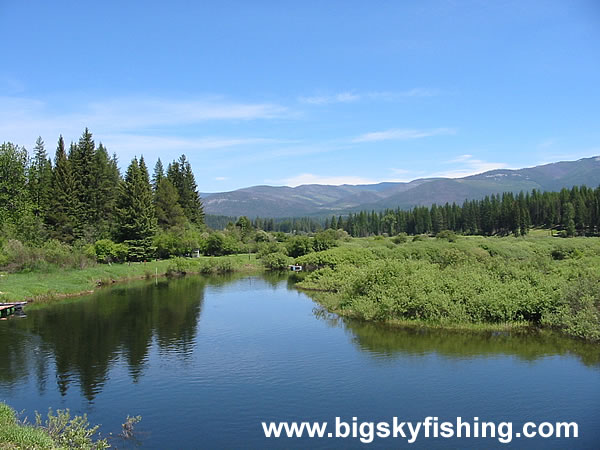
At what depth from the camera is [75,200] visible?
67812mm

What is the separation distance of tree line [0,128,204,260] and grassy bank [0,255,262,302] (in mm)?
3922

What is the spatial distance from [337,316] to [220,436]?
21.5 m

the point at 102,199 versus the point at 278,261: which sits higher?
the point at 102,199

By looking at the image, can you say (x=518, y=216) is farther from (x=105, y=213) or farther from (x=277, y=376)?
(x=277, y=376)

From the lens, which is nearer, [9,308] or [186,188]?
[9,308]

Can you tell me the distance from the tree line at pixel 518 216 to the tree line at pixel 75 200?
70561 millimetres

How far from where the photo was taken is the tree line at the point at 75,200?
6281cm

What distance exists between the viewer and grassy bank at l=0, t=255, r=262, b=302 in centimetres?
4606

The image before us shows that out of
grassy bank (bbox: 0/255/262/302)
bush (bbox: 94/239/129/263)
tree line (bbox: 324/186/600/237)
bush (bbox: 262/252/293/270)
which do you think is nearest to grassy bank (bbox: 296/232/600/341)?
grassy bank (bbox: 0/255/262/302)

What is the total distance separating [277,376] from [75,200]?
53.8 meters

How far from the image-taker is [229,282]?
6359cm

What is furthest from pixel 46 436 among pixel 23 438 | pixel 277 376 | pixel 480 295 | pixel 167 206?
pixel 167 206

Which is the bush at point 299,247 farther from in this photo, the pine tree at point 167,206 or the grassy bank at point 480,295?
the grassy bank at point 480,295

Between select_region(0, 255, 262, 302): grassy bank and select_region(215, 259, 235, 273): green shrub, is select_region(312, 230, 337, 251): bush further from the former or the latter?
select_region(215, 259, 235, 273): green shrub
